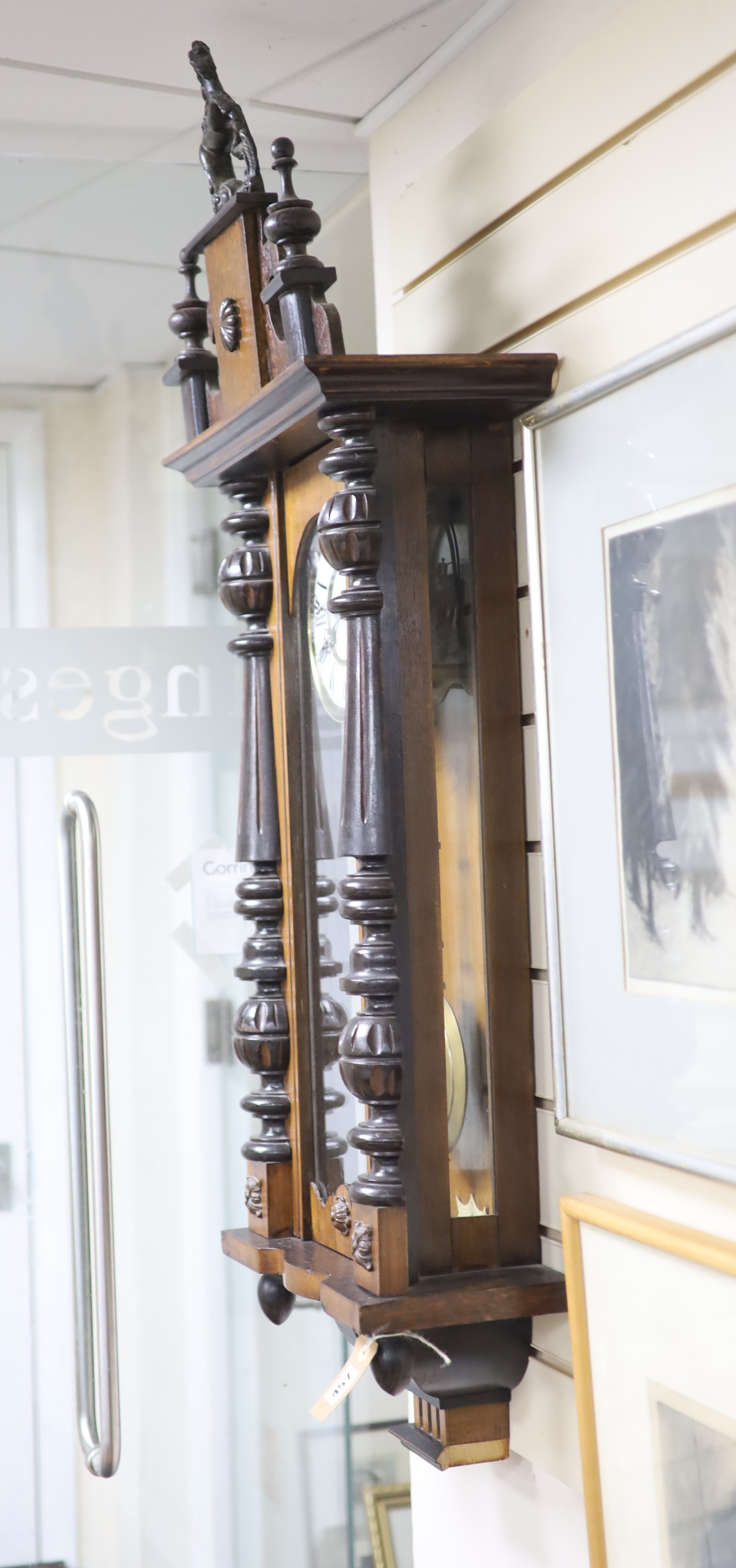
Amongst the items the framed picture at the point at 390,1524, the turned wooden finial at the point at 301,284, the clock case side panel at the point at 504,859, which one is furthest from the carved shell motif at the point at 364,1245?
the framed picture at the point at 390,1524

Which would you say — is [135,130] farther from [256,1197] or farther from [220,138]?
[256,1197]

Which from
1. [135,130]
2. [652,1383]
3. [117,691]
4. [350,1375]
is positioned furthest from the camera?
[117,691]

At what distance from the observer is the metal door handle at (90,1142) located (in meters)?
1.59

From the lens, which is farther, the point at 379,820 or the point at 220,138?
the point at 220,138

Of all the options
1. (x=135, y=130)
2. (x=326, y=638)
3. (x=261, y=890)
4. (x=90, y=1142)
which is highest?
(x=135, y=130)

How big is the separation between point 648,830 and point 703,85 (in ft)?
1.69

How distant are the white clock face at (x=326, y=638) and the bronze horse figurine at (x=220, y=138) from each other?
33 cm

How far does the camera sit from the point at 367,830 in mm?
1093

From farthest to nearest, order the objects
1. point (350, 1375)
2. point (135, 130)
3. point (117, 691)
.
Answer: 1. point (117, 691)
2. point (135, 130)
3. point (350, 1375)

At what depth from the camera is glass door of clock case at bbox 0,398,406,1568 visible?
5.43 feet

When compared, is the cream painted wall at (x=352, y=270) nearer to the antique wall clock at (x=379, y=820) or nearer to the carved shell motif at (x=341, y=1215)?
the antique wall clock at (x=379, y=820)

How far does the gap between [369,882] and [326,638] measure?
264 millimetres

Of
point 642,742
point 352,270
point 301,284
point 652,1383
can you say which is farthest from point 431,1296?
point 352,270

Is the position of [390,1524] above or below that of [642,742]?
below
